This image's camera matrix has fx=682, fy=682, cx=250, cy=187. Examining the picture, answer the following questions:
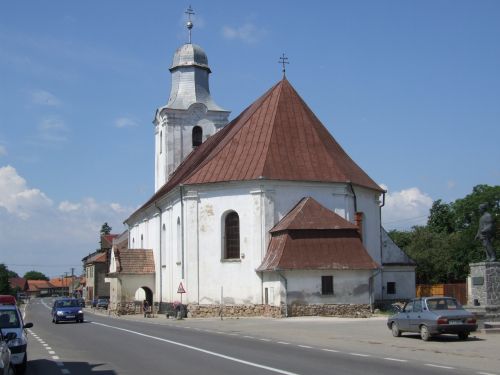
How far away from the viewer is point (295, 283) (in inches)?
1391

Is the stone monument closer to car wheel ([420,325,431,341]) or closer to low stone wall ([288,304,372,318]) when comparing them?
car wheel ([420,325,431,341])

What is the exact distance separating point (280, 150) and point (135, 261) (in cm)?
1670

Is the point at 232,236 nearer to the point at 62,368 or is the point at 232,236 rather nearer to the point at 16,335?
the point at 62,368

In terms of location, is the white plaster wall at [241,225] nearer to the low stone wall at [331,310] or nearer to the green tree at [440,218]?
the low stone wall at [331,310]

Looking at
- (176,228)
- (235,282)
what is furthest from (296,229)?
(176,228)

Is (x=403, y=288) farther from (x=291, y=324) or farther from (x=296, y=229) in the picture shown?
(x=291, y=324)

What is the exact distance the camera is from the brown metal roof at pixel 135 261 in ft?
162

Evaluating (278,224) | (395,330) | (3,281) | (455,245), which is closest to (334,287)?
(278,224)

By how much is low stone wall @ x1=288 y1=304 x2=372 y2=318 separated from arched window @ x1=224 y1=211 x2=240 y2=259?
5.63 meters

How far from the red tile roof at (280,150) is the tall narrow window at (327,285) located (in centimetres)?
588

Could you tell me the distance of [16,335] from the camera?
44.2 feet

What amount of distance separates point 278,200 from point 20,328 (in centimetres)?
2438

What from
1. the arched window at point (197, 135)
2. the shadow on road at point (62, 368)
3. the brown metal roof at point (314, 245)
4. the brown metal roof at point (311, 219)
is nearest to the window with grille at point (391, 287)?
the brown metal roof at point (314, 245)

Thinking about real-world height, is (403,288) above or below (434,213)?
below
